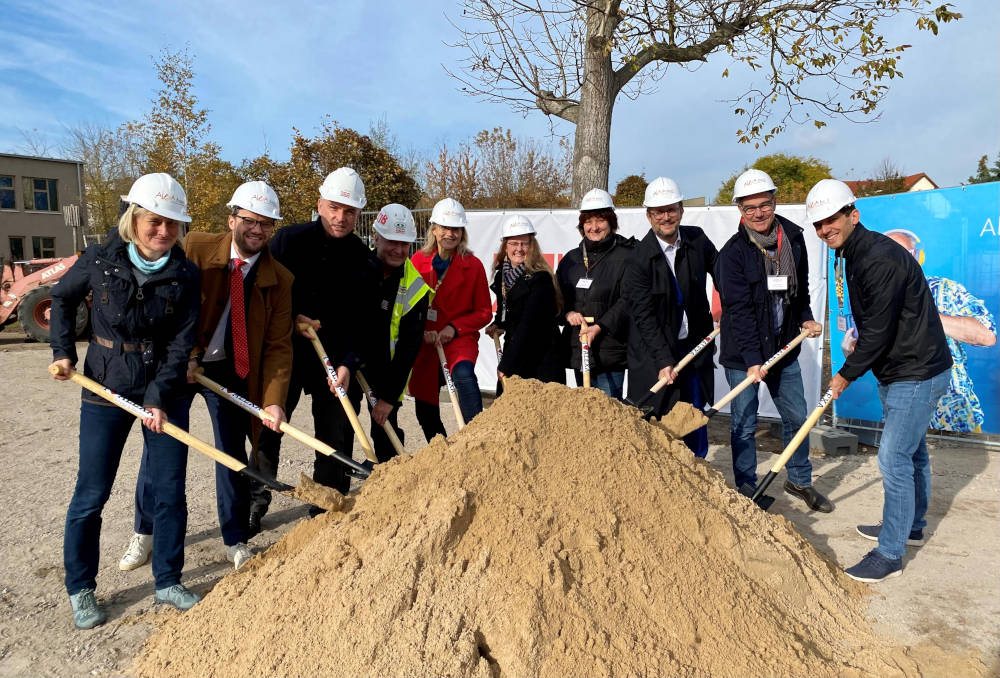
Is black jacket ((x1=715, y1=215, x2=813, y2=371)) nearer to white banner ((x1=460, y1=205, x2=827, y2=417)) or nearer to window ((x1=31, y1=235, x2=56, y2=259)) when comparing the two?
white banner ((x1=460, y1=205, x2=827, y2=417))

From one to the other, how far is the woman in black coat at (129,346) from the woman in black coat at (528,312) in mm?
2217

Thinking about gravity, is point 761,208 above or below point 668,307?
above

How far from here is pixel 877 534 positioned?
4250 millimetres

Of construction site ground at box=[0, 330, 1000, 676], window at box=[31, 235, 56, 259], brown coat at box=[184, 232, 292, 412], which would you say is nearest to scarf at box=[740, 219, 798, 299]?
construction site ground at box=[0, 330, 1000, 676]

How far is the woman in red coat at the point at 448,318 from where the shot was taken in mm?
4746

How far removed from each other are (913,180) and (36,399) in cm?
3735

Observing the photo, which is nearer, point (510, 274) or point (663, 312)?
point (663, 312)

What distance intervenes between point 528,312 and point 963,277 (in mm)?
4099

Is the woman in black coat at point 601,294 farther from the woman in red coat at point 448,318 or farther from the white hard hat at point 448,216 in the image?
the white hard hat at point 448,216

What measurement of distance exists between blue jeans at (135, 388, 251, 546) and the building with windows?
105 ft

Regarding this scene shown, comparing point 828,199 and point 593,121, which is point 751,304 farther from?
point 593,121

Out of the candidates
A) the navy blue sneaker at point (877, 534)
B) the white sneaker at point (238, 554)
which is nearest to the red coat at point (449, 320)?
the white sneaker at point (238, 554)

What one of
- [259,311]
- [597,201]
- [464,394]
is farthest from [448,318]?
[259,311]

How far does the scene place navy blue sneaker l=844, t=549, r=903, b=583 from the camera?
3.60m
